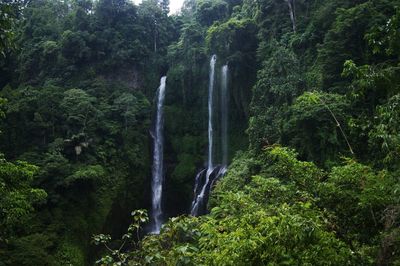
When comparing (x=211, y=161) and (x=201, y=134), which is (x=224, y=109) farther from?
(x=211, y=161)

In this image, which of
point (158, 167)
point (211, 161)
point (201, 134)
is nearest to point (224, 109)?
point (201, 134)

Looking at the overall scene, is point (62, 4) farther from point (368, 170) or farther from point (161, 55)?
point (368, 170)

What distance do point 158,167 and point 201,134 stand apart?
3.55 m

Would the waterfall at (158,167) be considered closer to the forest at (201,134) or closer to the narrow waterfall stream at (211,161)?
the forest at (201,134)

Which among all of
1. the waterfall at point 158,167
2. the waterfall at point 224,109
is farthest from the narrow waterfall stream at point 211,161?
the waterfall at point 158,167

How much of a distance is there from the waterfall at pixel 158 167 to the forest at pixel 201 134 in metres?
0.08

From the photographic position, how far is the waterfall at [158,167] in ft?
72.3

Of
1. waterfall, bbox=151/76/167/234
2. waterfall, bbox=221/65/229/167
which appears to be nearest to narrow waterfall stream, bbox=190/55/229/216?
waterfall, bbox=221/65/229/167

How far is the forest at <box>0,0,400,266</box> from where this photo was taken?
4.23 metres

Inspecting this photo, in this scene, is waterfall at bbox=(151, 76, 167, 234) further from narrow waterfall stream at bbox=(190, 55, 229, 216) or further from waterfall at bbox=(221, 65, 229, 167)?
waterfall at bbox=(221, 65, 229, 167)

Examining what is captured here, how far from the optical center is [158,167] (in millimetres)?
23719

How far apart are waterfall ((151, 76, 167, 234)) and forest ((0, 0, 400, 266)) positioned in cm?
8

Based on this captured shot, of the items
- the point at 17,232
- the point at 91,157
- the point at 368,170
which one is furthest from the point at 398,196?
the point at 91,157

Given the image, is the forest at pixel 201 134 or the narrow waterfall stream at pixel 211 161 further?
the narrow waterfall stream at pixel 211 161
